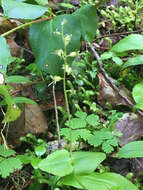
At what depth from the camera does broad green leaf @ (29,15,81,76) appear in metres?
1.04

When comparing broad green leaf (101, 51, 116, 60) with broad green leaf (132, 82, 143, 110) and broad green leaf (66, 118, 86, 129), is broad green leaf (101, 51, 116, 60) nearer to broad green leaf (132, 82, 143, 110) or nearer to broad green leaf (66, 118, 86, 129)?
broad green leaf (132, 82, 143, 110)

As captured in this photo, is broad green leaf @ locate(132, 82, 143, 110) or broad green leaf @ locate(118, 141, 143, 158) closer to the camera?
broad green leaf @ locate(118, 141, 143, 158)

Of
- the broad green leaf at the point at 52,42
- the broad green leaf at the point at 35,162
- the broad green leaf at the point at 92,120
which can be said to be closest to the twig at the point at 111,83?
the broad green leaf at the point at 92,120

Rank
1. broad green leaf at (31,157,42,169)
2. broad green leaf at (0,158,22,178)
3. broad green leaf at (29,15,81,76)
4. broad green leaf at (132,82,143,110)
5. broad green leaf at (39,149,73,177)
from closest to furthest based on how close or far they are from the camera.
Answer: broad green leaf at (39,149,73,177)
broad green leaf at (0,158,22,178)
broad green leaf at (31,157,42,169)
broad green leaf at (29,15,81,76)
broad green leaf at (132,82,143,110)

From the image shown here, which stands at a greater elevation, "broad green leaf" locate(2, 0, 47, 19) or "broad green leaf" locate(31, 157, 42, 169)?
"broad green leaf" locate(2, 0, 47, 19)

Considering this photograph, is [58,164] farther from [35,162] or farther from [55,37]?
[55,37]

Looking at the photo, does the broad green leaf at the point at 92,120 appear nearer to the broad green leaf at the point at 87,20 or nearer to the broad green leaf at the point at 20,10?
the broad green leaf at the point at 87,20

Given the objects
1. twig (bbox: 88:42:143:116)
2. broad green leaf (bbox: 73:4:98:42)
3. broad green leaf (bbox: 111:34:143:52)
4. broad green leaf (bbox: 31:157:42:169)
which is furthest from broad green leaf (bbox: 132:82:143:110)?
broad green leaf (bbox: 31:157:42:169)

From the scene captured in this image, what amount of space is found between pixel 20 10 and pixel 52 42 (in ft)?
0.60

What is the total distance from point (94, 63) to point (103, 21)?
0.61m

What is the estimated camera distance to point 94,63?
1.56 meters

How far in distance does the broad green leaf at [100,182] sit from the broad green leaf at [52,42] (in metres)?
0.43

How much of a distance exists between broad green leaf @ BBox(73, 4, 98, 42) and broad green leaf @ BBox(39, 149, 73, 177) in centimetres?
58

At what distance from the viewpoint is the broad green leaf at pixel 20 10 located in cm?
95
